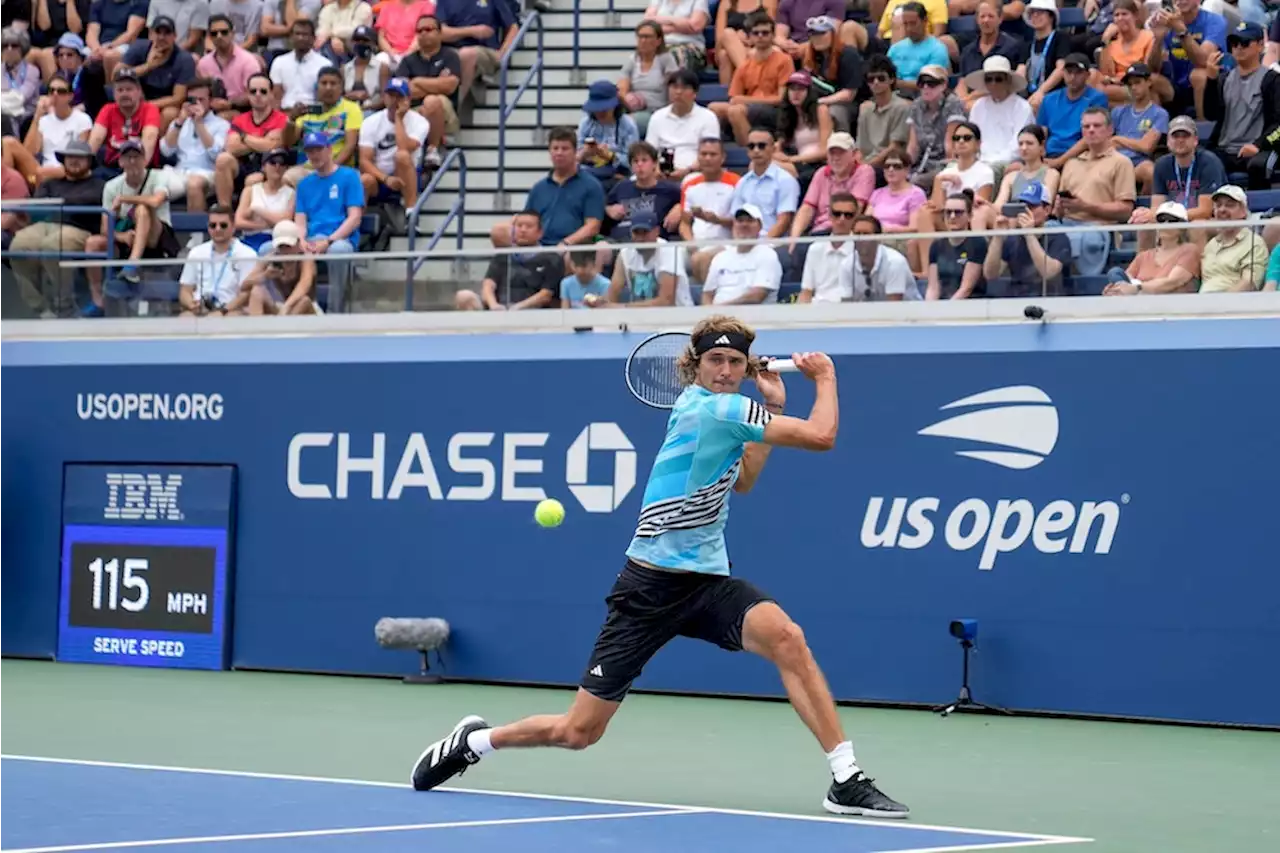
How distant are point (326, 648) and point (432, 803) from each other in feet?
22.5

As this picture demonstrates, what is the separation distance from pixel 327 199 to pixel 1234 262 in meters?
Answer: 7.45

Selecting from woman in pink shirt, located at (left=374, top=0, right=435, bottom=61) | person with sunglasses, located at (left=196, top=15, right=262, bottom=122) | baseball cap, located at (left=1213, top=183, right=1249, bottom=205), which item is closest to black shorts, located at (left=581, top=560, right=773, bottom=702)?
baseball cap, located at (left=1213, top=183, right=1249, bottom=205)

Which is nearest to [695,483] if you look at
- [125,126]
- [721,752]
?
[721,752]

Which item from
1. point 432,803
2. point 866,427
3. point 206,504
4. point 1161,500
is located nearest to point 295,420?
point 206,504

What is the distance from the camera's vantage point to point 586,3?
20000 mm

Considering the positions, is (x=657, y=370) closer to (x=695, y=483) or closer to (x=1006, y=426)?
(x=695, y=483)

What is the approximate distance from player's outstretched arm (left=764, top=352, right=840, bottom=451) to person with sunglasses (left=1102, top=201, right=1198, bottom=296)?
5065mm

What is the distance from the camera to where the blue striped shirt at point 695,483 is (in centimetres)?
830

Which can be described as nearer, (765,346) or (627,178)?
(765,346)

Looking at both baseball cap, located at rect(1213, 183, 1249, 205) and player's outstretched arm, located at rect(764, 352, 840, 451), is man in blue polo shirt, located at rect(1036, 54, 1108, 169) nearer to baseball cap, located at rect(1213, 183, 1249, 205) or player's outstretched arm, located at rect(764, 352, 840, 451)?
baseball cap, located at rect(1213, 183, 1249, 205)

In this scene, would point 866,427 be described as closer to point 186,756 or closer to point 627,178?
point 627,178

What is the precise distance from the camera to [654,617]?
8.35 m

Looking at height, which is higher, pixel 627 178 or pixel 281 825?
pixel 627 178

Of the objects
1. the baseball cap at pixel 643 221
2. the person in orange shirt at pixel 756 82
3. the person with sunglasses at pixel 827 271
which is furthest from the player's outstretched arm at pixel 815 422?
the person in orange shirt at pixel 756 82
